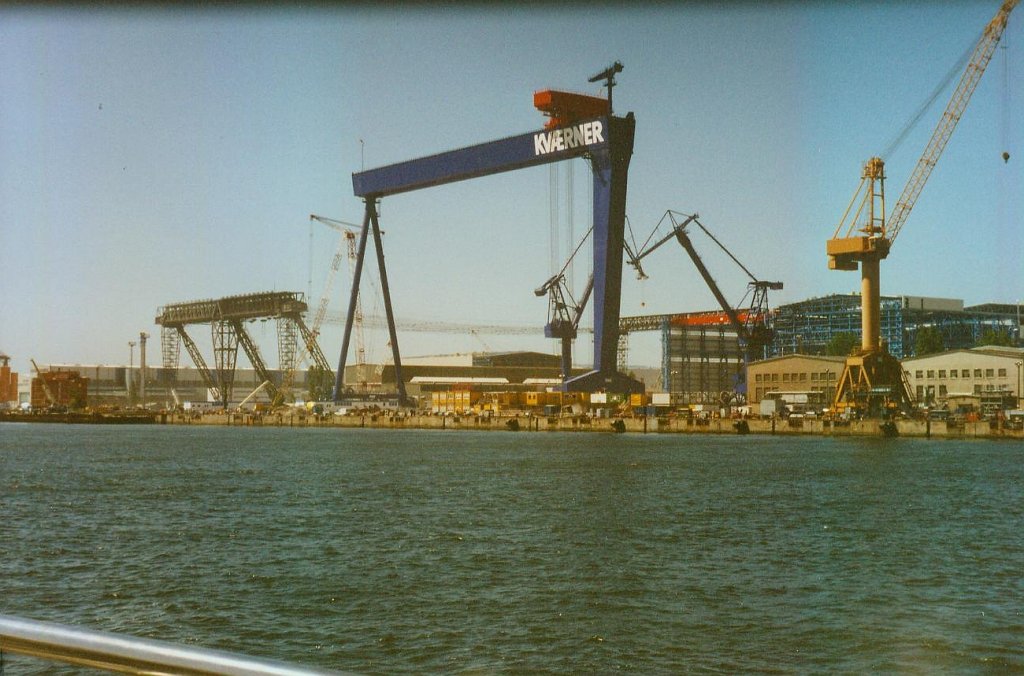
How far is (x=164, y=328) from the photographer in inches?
4449

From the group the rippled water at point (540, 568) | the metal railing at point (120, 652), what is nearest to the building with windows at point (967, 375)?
the rippled water at point (540, 568)

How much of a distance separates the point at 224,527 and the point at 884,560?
38.3 feet

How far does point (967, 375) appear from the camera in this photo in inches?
2825

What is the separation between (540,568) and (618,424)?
55460mm

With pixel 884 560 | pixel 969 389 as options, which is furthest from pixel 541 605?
pixel 969 389

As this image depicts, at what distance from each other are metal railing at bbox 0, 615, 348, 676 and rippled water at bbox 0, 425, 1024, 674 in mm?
7471

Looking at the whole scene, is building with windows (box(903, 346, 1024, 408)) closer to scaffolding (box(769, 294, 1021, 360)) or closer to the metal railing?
scaffolding (box(769, 294, 1021, 360))

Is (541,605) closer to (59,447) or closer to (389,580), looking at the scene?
(389,580)

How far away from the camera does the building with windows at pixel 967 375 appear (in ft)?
226

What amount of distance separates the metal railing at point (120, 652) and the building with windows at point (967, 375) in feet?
234

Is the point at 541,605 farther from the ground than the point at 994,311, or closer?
closer

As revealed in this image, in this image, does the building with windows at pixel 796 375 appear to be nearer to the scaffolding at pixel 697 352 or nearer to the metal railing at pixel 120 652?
the scaffolding at pixel 697 352

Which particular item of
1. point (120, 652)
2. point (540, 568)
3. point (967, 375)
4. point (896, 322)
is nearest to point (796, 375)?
point (896, 322)

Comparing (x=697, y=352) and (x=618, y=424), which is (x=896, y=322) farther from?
(x=618, y=424)
